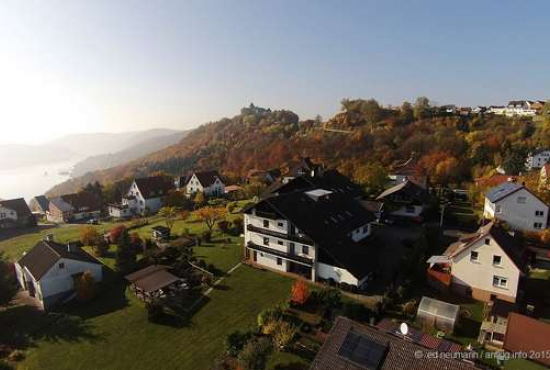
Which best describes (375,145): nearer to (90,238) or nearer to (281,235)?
(281,235)

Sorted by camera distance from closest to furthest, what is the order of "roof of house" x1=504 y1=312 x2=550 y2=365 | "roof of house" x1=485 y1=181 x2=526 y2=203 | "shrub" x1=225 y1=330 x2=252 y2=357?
"roof of house" x1=504 y1=312 x2=550 y2=365 → "shrub" x1=225 y1=330 x2=252 y2=357 → "roof of house" x1=485 y1=181 x2=526 y2=203

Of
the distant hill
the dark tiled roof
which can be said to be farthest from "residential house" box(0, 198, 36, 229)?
the distant hill

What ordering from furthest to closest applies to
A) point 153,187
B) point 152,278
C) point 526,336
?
1. point 153,187
2. point 152,278
3. point 526,336

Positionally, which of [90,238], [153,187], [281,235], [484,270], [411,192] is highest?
[411,192]

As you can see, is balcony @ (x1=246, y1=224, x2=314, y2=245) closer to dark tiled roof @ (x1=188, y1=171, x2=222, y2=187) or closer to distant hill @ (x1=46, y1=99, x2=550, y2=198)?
distant hill @ (x1=46, y1=99, x2=550, y2=198)

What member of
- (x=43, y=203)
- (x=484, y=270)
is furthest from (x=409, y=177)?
(x=43, y=203)

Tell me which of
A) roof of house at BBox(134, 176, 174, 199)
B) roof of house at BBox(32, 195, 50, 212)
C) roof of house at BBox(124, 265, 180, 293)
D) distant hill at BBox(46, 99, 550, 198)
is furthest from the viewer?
roof of house at BBox(32, 195, 50, 212)

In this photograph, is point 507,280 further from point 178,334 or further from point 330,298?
point 178,334

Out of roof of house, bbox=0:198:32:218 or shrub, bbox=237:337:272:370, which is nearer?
shrub, bbox=237:337:272:370
